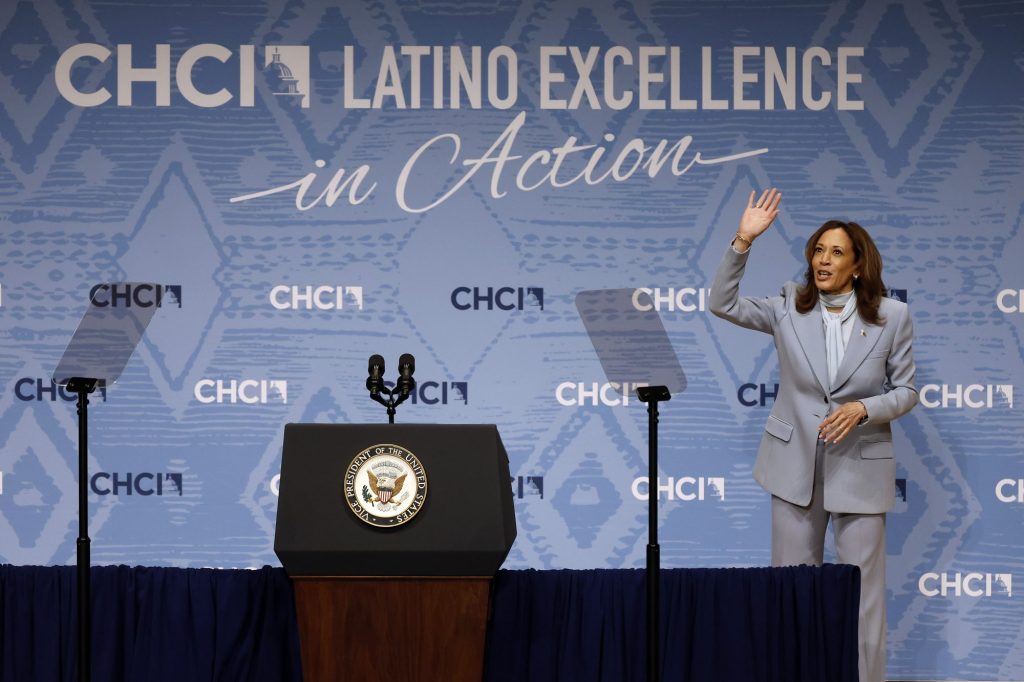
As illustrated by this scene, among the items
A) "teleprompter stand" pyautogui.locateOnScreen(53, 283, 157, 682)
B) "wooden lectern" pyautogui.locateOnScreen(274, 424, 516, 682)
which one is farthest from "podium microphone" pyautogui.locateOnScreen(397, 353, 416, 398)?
"teleprompter stand" pyautogui.locateOnScreen(53, 283, 157, 682)

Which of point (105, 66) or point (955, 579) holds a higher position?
point (105, 66)

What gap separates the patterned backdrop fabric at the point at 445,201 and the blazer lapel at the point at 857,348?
81cm

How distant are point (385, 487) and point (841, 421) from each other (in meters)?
1.47

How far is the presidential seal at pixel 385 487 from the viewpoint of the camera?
2.28 metres

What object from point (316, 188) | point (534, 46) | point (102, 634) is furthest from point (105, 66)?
point (102, 634)

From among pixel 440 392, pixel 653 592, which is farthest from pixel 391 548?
pixel 440 392

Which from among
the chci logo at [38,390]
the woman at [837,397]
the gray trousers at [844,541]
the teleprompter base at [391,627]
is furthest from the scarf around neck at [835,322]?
the chci logo at [38,390]

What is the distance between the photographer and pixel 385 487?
2285 millimetres

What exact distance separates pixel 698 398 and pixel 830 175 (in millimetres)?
957

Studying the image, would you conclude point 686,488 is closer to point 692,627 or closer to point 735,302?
point 735,302

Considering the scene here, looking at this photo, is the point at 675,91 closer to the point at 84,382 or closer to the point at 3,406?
the point at 84,382

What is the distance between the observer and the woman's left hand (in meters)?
3.13

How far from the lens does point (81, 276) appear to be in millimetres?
4098

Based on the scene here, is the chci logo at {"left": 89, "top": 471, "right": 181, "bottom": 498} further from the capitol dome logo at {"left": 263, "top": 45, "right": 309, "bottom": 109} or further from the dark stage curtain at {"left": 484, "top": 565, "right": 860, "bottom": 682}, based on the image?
the dark stage curtain at {"left": 484, "top": 565, "right": 860, "bottom": 682}
